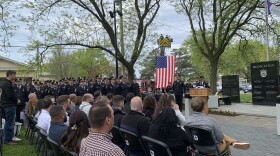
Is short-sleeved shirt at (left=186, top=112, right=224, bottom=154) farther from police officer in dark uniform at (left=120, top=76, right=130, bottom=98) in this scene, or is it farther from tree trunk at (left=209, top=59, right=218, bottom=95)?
tree trunk at (left=209, top=59, right=218, bottom=95)

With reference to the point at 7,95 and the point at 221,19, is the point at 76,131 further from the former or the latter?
the point at 221,19

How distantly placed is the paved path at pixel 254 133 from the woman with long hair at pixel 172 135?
3812mm

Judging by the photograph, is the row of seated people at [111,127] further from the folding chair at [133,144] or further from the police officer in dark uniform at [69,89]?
the police officer in dark uniform at [69,89]

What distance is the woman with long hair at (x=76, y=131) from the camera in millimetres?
4184

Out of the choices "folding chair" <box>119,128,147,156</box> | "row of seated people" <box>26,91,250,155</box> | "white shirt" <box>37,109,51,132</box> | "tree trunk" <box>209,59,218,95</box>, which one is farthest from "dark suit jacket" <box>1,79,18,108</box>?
"tree trunk" <box>209,59,218,95</box>

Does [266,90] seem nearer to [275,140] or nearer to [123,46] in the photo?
[123,46]

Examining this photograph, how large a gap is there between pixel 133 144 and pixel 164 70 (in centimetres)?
1036

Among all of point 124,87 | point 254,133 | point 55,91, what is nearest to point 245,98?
point 124,87

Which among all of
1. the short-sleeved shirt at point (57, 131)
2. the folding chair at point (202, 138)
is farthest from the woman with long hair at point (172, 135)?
the short-sleeved shirt at point (57, 131)

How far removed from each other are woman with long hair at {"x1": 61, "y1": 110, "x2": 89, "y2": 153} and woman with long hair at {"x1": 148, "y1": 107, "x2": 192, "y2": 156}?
1030mm

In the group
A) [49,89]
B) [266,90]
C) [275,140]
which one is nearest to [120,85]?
[49,89]

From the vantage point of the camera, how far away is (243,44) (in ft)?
91.8

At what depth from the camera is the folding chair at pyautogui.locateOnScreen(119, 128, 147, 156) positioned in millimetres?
5000

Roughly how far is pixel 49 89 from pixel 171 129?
1407 cm
